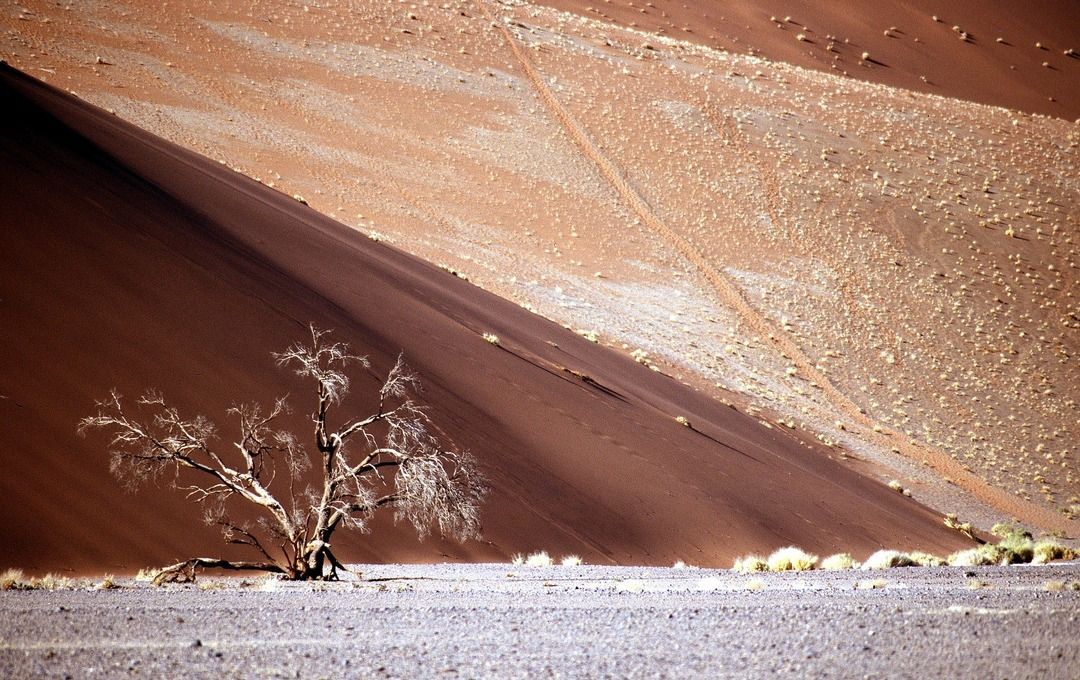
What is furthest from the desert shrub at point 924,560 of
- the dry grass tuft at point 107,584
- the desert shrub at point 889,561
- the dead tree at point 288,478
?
the dry grass tuft at point 107,584

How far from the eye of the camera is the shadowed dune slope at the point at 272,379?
10422mm

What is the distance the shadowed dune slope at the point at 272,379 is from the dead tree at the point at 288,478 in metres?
0.32

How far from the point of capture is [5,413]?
33.8 feet

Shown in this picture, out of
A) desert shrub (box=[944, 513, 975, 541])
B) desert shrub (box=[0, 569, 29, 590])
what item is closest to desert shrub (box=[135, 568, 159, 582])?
desert shrub (box=[0, 569, 29, 590])

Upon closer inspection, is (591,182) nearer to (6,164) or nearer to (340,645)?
(6,164)

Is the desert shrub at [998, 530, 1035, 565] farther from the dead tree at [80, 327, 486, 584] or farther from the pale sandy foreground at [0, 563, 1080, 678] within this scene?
the dead tree at [80, 327, 486, 584]

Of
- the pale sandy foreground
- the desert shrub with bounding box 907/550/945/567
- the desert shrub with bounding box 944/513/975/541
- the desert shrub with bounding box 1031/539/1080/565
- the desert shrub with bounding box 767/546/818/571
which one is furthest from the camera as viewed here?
the desert shrub with bounding box 944/513/975/541

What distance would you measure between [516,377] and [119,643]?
12591mm

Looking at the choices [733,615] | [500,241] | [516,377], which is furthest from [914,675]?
[500,241]

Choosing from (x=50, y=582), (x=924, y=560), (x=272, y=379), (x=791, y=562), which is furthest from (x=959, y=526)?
(x=50, y=582)

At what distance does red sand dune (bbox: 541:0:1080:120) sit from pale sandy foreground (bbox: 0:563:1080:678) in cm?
4832

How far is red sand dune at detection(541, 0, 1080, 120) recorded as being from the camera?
53781 mm

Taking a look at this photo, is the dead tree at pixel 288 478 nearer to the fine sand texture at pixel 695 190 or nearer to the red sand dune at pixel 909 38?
the fine sand texture at pixel 695 190

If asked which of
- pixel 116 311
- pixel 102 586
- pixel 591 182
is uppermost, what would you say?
pixel 591 182
